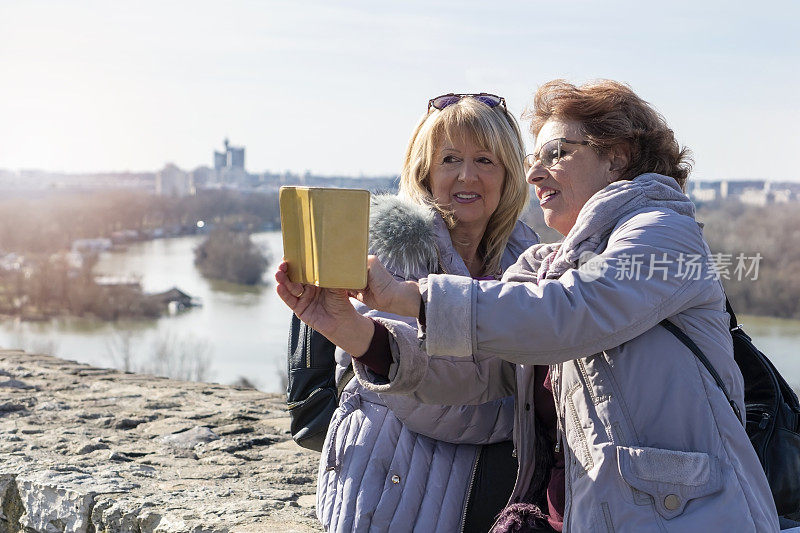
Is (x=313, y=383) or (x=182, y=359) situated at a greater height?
(x=313, y=383)

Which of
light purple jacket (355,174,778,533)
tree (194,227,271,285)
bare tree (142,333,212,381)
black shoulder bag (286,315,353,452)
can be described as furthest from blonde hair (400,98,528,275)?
tree (194,227,271,285)

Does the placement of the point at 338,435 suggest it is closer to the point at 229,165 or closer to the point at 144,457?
the point at 144,457

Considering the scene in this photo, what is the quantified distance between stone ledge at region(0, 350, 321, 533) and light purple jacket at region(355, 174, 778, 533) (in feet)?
4.12

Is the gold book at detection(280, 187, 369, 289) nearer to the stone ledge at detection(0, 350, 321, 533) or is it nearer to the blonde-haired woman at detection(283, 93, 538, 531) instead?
the blonde-haired woman at detection(283, 93, 538, 531)

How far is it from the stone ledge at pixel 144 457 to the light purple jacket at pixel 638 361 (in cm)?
125

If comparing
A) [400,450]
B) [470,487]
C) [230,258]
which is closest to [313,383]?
[400,450]

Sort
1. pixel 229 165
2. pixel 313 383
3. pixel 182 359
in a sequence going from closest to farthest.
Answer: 1. pixel 313 383
2. pixel 182 359
3. pixel 229 165

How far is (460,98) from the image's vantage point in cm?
255

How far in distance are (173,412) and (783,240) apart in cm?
3330

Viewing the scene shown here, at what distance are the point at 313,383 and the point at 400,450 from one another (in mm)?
465

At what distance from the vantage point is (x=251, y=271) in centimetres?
4978

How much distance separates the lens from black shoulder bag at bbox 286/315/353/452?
97.0 inches

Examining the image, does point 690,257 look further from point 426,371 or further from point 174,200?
point 174,200

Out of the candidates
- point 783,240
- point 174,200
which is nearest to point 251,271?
point 174,200
